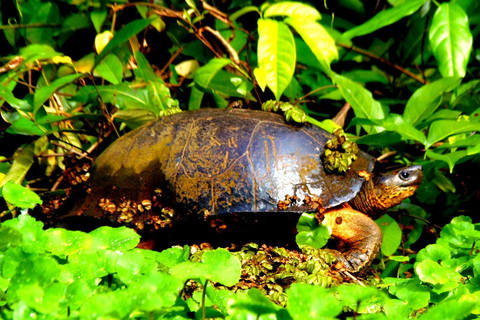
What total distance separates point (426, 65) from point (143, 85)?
9.15 ft

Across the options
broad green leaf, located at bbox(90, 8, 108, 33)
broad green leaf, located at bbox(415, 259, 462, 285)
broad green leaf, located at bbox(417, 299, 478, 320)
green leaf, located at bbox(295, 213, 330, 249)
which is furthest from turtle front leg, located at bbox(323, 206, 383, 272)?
broad green leaf, located at bbox(90, 8, 108, 33)

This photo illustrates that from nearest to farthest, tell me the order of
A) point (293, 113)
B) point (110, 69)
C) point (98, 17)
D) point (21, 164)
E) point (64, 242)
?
point (64, 242) → point (293, 113) → point (21, 164) → point (110, 69) → point (98, 17)

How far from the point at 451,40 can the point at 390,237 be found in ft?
4.52

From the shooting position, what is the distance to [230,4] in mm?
3852

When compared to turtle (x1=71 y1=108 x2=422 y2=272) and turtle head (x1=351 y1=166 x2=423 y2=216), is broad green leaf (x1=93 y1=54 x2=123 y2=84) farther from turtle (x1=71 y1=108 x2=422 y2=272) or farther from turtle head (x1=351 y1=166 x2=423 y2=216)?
turtle head (x1=351 y1=166 x2=423 y2=216)

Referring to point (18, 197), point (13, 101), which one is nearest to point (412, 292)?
point (18, 197)

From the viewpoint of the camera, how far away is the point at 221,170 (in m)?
2.18

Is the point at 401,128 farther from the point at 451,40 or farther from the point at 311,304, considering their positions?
the point at 311,304

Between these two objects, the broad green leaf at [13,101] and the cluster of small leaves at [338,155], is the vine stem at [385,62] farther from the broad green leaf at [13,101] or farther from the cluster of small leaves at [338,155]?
the broad green leaf at [13,101]

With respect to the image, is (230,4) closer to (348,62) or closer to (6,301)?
(348,62)

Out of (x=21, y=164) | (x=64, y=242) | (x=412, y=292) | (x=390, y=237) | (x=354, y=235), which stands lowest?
(x=390, y=237)

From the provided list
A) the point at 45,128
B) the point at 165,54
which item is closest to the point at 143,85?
the point at 45,128

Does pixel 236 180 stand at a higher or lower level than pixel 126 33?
lower

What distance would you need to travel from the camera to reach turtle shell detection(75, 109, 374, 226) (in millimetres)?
2129
